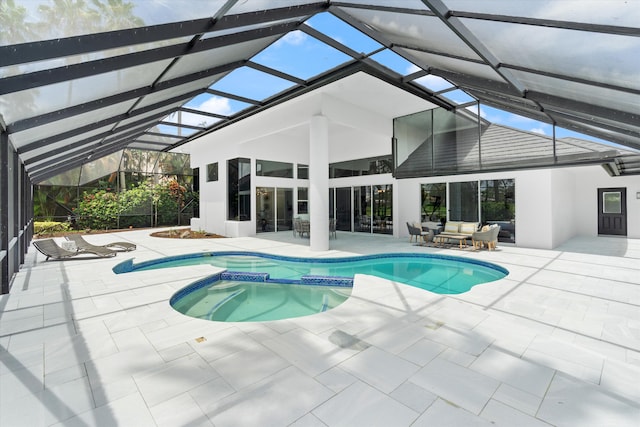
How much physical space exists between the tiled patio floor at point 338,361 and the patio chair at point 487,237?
164 inches

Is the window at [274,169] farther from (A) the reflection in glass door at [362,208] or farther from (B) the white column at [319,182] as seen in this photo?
(B) the white column at [319,182]

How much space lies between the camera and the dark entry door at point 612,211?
12.8 metres

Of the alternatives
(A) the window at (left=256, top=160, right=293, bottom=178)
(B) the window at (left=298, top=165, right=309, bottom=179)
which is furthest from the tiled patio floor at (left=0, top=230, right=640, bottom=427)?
(B) the window at (left=298, top=165, right=309, bottom=179)

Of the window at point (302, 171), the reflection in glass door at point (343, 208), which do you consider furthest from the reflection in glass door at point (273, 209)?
the reflection in glass door at point (343, 208)

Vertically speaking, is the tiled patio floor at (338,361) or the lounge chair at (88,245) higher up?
the lounge chair at (88,245)

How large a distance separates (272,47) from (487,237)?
8.35 meters

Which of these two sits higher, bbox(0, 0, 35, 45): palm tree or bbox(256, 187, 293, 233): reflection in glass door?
bbox(0, 0, 35, 45): palm tree

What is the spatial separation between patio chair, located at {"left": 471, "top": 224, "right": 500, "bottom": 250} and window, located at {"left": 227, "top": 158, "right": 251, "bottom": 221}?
369 inches

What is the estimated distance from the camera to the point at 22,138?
525cm

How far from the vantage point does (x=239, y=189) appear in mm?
13914

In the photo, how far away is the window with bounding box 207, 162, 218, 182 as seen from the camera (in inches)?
600

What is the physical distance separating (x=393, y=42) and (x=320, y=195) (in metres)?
4.82

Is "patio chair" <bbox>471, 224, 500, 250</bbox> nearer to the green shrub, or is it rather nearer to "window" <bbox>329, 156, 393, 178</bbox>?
"window" <bbox>329, 156, 393, 178</bbox>

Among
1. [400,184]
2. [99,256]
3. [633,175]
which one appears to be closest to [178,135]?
[99,256]
